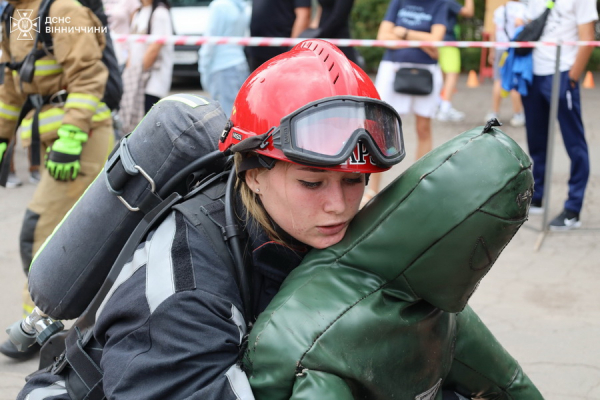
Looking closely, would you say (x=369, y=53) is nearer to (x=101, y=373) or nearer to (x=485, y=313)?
(x=485, y=313)

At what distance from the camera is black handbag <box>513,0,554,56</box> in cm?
542

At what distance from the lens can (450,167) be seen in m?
1.62

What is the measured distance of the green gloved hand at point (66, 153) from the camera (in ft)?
12.0

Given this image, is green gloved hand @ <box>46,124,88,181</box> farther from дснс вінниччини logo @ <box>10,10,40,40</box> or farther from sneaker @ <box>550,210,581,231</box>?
sneaker @ <box>550,210,581,231</box>

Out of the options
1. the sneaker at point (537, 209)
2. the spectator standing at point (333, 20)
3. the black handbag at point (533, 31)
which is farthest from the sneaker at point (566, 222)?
the spectator standing at point (333, 20)

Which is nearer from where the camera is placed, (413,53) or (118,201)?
(118,201)

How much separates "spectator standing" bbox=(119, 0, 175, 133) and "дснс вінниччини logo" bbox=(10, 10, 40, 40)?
7.37 feet

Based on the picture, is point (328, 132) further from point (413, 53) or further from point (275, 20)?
point (275, 20)

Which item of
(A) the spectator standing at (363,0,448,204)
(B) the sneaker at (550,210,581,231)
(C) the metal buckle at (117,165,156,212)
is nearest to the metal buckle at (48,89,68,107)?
(C) the metal buckle at (117,165,156,212)

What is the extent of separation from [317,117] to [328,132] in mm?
43

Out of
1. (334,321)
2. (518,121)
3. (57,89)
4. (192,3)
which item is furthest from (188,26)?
(334,321)

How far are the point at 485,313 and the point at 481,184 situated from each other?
9.26 ft

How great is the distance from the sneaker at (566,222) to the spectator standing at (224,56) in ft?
9.09

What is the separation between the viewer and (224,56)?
6.17 m
